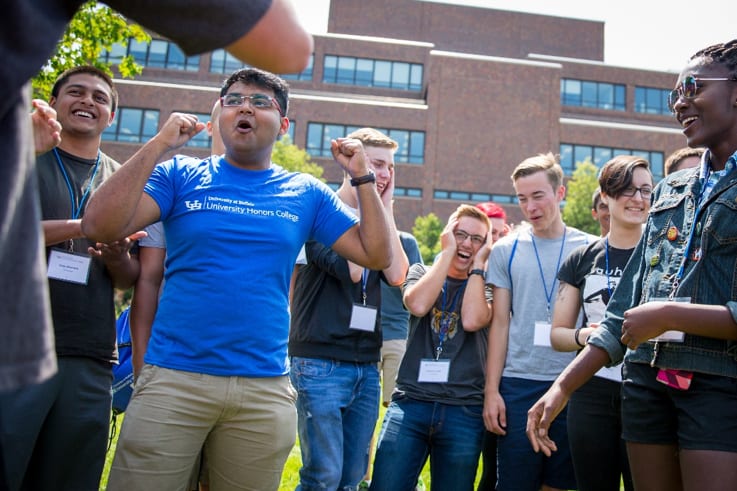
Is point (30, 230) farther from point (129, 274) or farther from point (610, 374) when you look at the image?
point (610, 374)

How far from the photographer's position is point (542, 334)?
3.89 metres

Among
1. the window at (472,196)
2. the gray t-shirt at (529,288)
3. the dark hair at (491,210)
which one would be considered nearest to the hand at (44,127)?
the gray t-shirt at (529,288)

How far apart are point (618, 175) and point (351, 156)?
5.86ft

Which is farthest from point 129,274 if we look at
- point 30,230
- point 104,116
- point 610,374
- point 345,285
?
point 610,374

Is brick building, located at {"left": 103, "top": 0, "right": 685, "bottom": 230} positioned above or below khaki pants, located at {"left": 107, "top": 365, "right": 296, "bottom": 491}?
above

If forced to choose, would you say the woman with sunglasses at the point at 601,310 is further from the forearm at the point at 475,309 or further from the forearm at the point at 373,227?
the forearm at the point at 373,227

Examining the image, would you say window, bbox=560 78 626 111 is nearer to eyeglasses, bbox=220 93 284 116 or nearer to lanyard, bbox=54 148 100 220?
eyeglasses, bbox=220 93 284 116

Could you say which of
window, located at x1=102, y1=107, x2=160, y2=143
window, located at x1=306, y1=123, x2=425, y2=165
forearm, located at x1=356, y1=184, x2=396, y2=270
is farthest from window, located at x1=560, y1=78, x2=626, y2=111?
forearm, located at x1=356, y1=184, x2=396, y2=270

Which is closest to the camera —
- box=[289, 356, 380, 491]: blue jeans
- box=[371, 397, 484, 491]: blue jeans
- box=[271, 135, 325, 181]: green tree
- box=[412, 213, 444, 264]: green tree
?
box=[289, 356, 380, 491]: blue jeans

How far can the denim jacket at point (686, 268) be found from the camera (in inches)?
84.0

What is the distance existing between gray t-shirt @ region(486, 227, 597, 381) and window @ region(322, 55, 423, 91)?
36.8 m

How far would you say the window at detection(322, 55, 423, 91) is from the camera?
130 feet

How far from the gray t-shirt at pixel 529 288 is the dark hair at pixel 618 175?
1.79 feet

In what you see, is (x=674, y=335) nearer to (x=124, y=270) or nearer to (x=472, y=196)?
(x=124, y=270)
